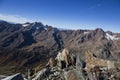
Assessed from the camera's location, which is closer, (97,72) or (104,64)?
(97,72)

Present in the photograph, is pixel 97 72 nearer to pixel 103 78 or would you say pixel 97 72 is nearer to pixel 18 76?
pixel 103 78

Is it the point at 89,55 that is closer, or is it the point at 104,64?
the point at 104,64

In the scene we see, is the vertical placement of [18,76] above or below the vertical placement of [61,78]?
above

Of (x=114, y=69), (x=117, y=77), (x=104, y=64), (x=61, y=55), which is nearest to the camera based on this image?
(x=117, y=77)

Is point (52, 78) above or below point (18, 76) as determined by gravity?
below

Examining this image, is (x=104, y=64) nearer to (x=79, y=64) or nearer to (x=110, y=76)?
(x=79, y=64)

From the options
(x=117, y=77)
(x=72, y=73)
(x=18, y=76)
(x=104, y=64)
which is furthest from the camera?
(x=104, y=64)

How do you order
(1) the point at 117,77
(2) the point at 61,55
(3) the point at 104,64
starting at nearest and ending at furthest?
1. (1) the point at 117,77
2. (3) the point at 104,64
3. (2) the point at 61,55

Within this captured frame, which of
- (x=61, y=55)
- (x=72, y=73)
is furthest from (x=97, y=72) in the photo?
(x=61, y=55)

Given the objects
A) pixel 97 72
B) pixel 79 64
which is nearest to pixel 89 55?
pixel 79 64
